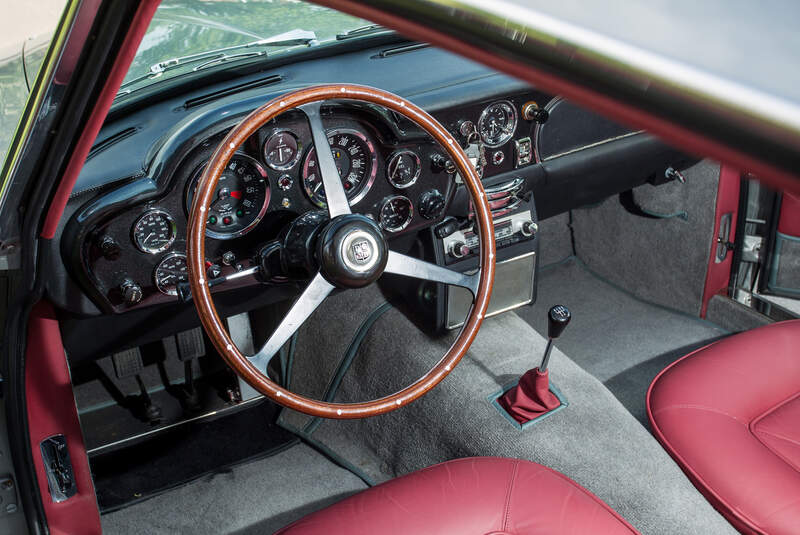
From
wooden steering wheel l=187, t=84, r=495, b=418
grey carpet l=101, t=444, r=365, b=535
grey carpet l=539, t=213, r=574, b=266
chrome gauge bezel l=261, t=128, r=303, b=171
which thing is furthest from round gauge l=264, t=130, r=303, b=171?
grey carpet l=539, t=213, r=574, b=266

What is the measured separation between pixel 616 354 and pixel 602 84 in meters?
2.54

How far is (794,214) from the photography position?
234 cm

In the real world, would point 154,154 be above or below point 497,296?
above

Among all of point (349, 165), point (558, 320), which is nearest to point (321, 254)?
point (349, 165)

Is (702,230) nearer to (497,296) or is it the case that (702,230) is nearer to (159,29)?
(497,296)

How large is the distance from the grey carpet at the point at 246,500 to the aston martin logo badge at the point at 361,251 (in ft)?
3.44

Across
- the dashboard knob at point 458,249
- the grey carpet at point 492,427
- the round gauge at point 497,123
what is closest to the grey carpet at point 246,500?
the grey carpet at point 492,427

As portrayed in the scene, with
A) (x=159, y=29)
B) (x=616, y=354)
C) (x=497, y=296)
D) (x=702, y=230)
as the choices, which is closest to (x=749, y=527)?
(x=497, y=296)

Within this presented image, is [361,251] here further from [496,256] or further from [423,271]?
[496,256]

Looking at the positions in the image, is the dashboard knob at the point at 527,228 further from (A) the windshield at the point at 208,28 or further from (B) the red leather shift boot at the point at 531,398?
(A) the windshield at the point at 208,28

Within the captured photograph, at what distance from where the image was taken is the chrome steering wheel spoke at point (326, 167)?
1.42m

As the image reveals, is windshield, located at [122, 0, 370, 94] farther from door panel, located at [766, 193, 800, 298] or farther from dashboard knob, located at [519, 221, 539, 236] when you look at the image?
door panel, located at [766, 193, 800, 298]

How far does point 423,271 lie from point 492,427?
0.59 m

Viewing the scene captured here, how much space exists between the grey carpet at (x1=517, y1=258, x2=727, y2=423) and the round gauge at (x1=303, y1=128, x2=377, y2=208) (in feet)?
3.95
